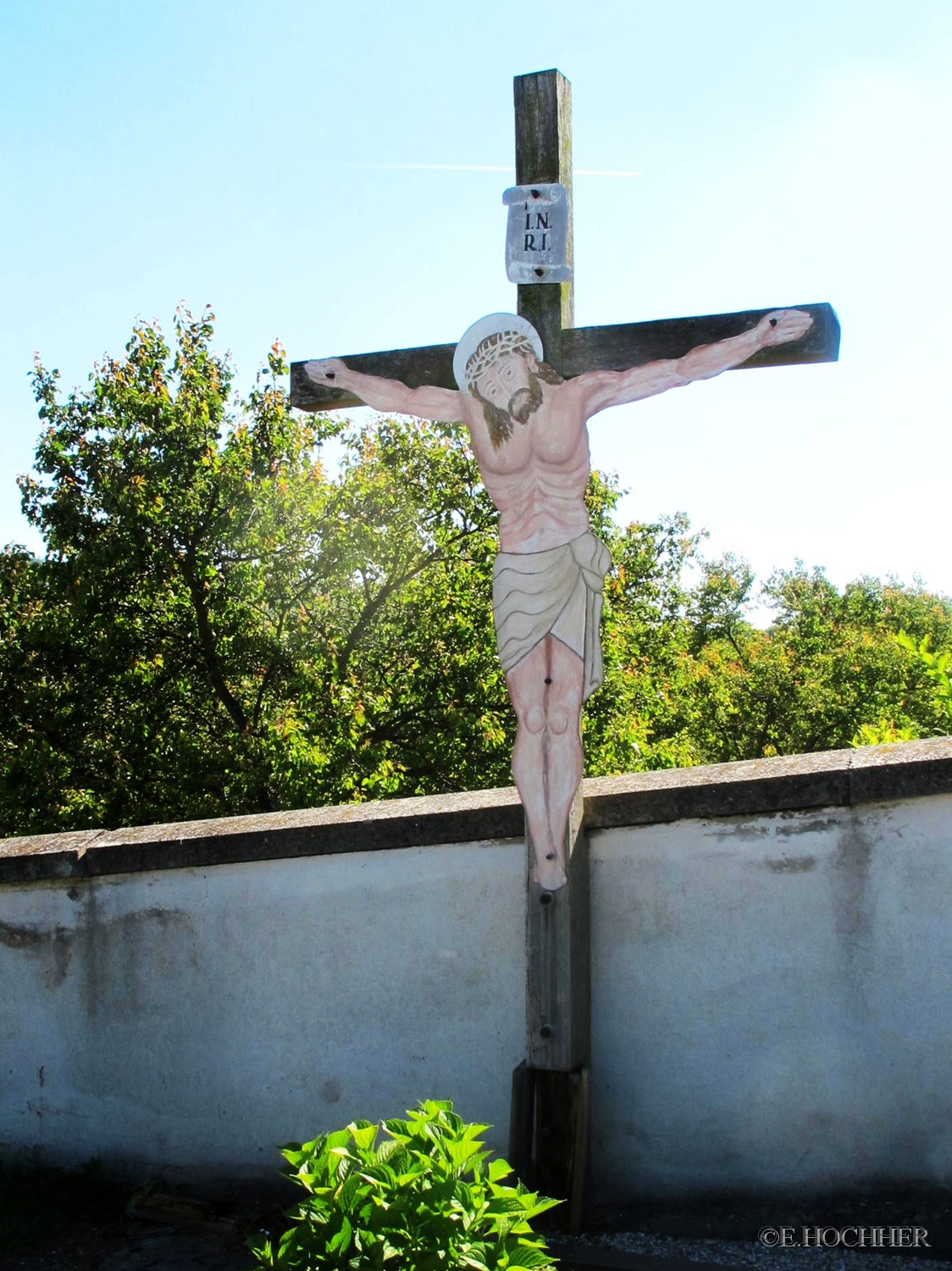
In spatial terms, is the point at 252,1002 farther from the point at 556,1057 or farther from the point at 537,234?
the point at 537,234

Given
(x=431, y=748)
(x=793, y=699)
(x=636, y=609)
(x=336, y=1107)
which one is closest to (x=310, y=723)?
(x=431, y=748)

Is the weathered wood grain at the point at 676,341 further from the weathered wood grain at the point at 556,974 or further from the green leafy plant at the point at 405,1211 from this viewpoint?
the green leafy plant at the point at 405,1211

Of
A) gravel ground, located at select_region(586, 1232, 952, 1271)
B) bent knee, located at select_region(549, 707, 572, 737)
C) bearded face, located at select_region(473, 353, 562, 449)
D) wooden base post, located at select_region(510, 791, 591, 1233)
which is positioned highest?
bearded face, located at select_region(473, 353, 562, 449)

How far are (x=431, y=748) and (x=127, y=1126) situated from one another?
26.4 ft

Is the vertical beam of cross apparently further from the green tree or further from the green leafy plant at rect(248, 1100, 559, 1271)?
the green tree

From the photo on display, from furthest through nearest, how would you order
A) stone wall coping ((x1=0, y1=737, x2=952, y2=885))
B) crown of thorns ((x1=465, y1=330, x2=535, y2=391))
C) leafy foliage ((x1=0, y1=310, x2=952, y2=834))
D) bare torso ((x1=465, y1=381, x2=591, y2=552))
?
leafy foliage ((x1=0, y1=310, x2=952, y2=834)) < crown of thorns ((x1=465, y1=330, x2=535, y2=391)) < bare torso ((x1=465, y1=381, x2=591, y2=552)) < stone wall coping ((x1=0, y1=737, x2=952, y2=885))

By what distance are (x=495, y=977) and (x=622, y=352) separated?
97.2 inches

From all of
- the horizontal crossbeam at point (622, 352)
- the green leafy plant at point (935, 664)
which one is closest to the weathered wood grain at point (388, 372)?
the horizontal crossbeam at point (622, 352)

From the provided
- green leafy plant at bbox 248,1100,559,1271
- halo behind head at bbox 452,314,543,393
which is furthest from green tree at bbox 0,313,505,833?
green leafy plant at bbox 248,1100,559,1271

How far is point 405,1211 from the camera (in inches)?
114

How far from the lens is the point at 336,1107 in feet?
17.7

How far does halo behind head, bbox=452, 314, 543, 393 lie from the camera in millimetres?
5113

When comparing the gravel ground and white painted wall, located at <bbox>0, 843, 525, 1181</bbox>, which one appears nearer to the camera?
the gravel ground

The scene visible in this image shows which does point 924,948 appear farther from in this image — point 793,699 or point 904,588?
point 904,588
